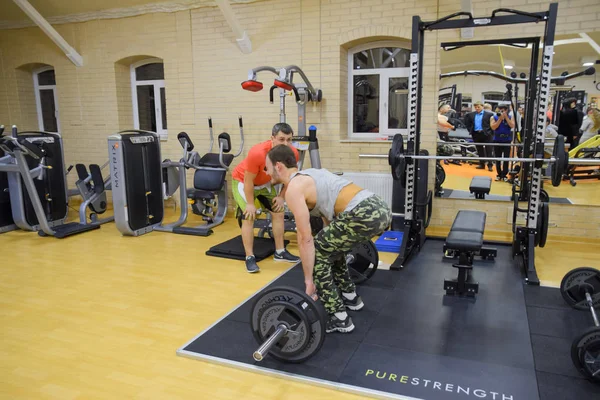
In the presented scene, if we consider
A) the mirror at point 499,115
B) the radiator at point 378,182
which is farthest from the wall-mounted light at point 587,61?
the radiator at point 378,182

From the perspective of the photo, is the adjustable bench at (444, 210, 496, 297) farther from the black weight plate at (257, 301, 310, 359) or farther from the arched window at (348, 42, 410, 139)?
the arched window at (348, 42, 410, 139)

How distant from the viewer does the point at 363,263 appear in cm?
343

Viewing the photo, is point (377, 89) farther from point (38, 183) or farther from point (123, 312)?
point (38, 183)

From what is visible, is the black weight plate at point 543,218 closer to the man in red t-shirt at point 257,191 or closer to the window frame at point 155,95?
the man in red t-shirt at point 257,191

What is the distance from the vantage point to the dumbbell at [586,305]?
82.8 inches

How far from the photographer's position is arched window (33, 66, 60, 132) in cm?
731

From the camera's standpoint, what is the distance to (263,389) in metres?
2.15

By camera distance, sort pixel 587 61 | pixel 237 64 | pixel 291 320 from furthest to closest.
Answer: pixel 237 64 < pixel 587 61 < pixel 291 320

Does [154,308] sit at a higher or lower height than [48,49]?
lower

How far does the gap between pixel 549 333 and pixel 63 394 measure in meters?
2.65

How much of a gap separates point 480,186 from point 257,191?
8.72 feet

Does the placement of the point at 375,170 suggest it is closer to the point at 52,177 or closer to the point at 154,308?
the point at 154,308

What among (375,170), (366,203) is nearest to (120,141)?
(375,170)

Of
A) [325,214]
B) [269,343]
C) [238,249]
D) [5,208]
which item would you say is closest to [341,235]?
[325,214]
